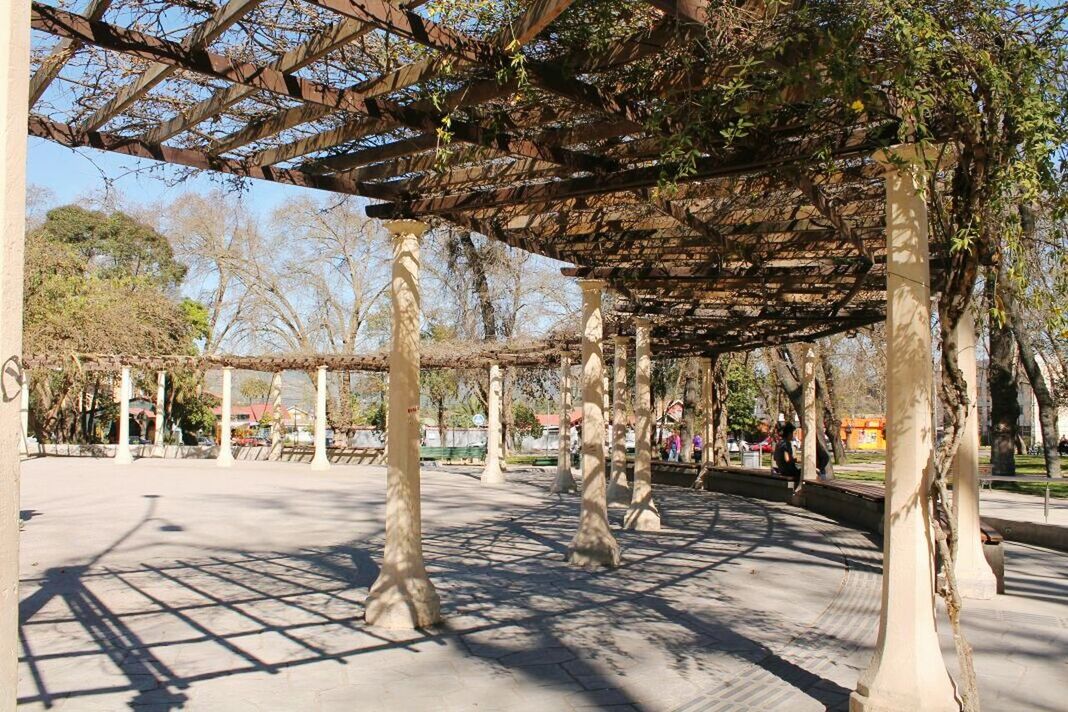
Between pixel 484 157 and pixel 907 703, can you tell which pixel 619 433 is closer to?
pixel 484 157

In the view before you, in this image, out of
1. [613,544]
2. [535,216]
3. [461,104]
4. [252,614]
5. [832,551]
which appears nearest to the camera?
[461,104]

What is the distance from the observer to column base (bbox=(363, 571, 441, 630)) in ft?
22.0

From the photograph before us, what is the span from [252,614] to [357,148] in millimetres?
3954

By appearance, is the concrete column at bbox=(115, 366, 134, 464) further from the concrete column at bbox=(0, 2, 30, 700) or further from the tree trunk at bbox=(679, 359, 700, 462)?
the concrete column at bbox=(0, 2, 30, 700)

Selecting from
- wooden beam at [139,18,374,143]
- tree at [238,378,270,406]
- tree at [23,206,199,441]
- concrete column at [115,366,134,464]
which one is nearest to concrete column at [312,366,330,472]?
concrete column at [115,366,134,464]

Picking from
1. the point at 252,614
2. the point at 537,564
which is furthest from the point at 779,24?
the point at 537,564

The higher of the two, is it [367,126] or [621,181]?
[367,126]

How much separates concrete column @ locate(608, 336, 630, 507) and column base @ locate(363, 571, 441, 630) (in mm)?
6591

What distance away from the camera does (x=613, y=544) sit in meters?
9.59

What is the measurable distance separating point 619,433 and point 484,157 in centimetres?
735

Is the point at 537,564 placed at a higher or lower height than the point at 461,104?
lower

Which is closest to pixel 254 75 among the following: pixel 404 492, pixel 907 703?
pixel 404 492

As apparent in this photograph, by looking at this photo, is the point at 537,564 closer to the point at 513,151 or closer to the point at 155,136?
the point at 513,151

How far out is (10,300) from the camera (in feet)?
7.29
